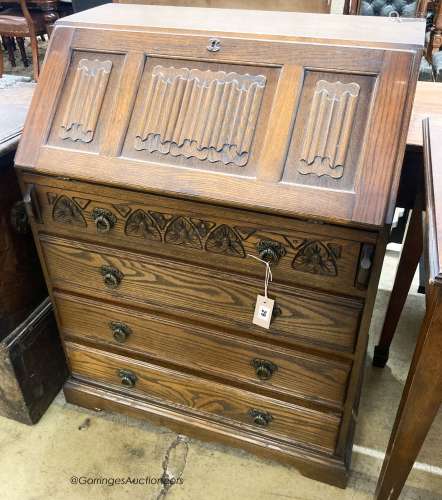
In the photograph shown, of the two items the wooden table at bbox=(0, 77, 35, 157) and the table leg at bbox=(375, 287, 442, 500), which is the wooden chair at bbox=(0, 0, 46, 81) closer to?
the wooden table at bbox=(0, 77, 35, 157)

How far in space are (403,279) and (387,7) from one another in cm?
255

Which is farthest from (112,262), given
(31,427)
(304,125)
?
(31,427)

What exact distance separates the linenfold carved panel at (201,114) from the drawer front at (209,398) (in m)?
0.69

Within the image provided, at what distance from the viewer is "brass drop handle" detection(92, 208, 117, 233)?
109 cm

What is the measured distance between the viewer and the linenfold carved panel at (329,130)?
0.91 m

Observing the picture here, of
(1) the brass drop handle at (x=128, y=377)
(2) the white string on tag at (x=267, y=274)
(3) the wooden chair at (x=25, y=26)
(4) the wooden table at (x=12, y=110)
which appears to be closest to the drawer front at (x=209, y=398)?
(1) the brass drop handle at (x=128, y=377)

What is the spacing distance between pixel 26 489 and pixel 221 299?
848mm

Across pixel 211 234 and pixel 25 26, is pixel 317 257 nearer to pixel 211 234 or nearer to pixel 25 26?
pixel 211 234

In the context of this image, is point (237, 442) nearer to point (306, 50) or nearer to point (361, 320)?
point (361, 320)

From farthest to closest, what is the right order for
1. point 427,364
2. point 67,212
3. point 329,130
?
point 67,212, point 329,130, point 427,364

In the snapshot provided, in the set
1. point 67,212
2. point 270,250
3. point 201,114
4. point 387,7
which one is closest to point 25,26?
point 387,7

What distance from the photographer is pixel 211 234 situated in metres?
1.03

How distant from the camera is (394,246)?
2.35 meters

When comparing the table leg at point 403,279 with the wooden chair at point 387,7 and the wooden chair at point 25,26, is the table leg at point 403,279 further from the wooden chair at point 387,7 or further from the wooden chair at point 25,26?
→ the wooden chair at point 25,26
